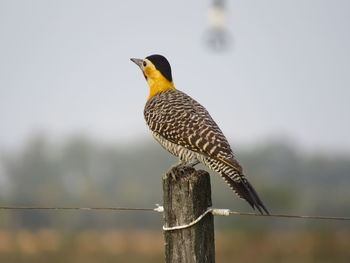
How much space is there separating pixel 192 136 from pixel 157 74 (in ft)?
4.26

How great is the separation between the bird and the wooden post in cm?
48

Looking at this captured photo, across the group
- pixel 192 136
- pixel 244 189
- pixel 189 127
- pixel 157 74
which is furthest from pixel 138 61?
pixel 244 189

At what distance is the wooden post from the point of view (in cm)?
335

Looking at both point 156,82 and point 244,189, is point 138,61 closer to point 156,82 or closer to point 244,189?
point 156,82

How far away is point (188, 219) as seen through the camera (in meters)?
3.36

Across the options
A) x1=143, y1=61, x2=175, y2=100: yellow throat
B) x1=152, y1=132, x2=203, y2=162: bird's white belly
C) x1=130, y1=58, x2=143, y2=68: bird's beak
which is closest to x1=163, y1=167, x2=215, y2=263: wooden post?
x1=152, y1=132, x2=203, y2=162: bird's white belly

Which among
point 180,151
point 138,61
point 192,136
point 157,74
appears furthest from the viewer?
point 138,61

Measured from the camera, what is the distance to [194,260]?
332 centimetres

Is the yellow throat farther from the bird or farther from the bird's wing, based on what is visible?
the bird's wing

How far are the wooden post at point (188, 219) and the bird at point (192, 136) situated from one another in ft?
1.59

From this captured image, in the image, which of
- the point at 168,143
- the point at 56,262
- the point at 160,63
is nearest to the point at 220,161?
the point at 168,143

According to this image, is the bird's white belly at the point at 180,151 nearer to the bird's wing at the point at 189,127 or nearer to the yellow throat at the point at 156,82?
the bird's wing at the point at 189,127

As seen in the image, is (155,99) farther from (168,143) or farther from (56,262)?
(56,262)

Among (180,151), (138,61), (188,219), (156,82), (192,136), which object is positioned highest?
(138,61)
